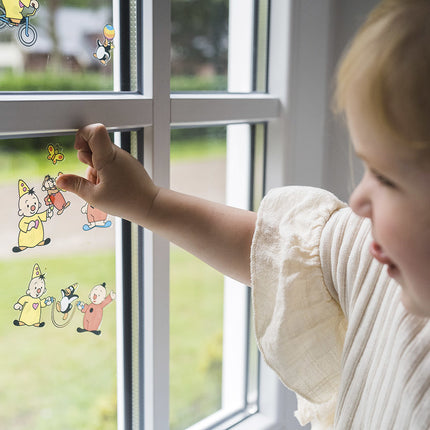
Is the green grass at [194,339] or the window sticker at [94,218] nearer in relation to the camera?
the window sticker at [94,218]

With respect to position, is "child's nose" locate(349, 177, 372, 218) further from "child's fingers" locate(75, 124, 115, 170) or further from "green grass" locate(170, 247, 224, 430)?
"green grass" locate(170, 247, 224, 430)

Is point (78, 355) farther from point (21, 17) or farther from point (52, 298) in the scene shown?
point (21, 17)

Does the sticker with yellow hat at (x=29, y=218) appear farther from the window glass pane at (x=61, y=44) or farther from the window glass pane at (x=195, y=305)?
the window glass pane at (x=195, y=305)

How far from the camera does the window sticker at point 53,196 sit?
71 centimetres

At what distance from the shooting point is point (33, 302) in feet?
2.38

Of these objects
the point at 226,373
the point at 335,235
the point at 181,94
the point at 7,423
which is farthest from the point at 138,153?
the point at 226,373

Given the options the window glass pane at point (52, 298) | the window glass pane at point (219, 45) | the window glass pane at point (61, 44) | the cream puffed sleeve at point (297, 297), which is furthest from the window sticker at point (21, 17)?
the cream puffed sleeve at point (297, 297)

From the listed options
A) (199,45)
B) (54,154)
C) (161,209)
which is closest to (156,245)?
(161,209)

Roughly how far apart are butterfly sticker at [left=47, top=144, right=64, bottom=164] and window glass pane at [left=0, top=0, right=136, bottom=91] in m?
0.07

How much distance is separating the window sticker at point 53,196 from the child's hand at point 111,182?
0.02m

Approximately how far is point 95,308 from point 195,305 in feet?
0.83

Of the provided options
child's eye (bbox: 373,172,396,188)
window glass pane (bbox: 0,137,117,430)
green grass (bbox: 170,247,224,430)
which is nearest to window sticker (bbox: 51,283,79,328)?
window glass pane (bbox: 0,137,117,430)

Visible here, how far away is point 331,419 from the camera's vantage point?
78cm

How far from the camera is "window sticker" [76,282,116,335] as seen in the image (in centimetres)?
79
